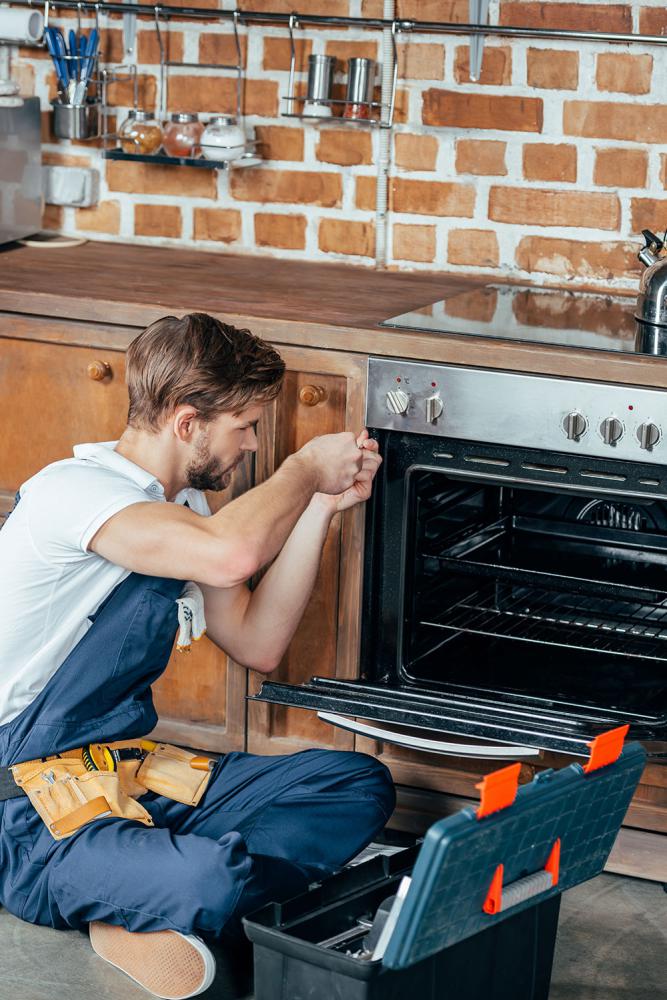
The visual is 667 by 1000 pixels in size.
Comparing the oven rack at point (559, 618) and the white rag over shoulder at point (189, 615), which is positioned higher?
the white rag over shoulder at point (189, 615)

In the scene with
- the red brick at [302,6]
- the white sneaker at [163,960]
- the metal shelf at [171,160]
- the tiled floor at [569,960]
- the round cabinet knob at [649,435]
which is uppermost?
the red brick at [302,6]

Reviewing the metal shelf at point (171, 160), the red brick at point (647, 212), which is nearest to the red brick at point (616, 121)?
the red brick at point (647, 212)

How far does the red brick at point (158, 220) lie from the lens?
344 cm

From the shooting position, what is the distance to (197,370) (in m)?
2.27

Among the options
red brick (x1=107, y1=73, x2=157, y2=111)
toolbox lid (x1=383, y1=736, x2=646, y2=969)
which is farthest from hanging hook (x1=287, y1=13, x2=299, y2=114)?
toolbox lid (x1=383, y1=736, x2=646, y2=969)

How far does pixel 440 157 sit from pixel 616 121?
0.40m

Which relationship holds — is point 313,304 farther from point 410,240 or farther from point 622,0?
point 622,0

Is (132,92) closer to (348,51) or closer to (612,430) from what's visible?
(348,51)

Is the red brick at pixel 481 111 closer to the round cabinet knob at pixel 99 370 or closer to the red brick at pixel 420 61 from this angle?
the red brick at pixel 420 61

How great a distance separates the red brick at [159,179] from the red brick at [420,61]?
0.54m

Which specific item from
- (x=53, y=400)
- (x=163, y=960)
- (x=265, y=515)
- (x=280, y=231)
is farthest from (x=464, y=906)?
(x=280, y=231)

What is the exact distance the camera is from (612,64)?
2.99 m

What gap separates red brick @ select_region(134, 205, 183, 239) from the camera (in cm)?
344

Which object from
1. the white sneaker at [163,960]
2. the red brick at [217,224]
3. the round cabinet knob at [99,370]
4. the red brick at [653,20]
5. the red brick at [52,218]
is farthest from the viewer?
the red brick at [52,218]
